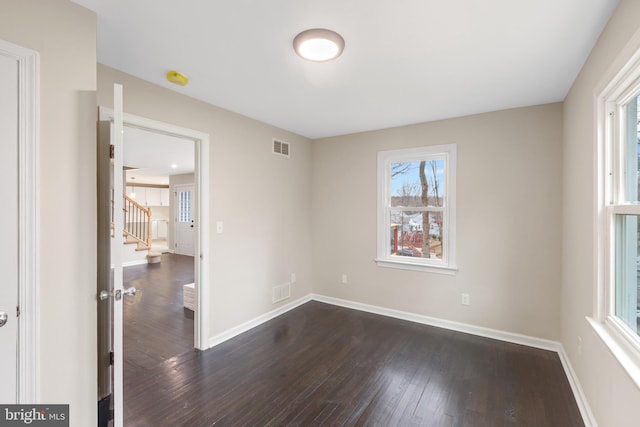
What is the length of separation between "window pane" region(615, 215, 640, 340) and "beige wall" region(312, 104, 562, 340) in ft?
4.15

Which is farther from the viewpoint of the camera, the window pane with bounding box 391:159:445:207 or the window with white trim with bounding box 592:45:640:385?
the window pane with bounding box 391:159:445:207

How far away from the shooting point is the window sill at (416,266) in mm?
3328

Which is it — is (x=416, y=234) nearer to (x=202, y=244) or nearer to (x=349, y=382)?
(x=349, y=382)

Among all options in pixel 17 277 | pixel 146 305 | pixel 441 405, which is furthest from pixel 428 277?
pixel 146 305

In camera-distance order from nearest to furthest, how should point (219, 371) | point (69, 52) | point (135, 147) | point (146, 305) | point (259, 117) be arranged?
point (69, 52)
point (219, 371)
point (259, 117)
point (146, 305)
point (135, 147)

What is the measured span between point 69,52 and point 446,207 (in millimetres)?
3526

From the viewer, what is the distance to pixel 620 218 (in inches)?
64.6

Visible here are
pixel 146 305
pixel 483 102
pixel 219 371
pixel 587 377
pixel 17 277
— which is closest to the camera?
pixel 17 277

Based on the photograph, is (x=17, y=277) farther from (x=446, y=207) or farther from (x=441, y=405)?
(x=446, y=207)

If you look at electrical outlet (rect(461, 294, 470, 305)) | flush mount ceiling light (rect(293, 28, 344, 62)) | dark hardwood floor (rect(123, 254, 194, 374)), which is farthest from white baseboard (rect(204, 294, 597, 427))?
flush mount ceiling light (rect(293, 28, 344, 62))

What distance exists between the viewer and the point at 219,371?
2455 millimetres

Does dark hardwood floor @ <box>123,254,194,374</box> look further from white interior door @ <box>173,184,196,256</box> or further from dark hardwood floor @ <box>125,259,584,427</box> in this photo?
white interior door @ <box>173,184,196,256</box>

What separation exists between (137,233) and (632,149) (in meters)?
9.55

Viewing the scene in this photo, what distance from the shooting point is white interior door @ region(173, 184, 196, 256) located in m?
8.69
